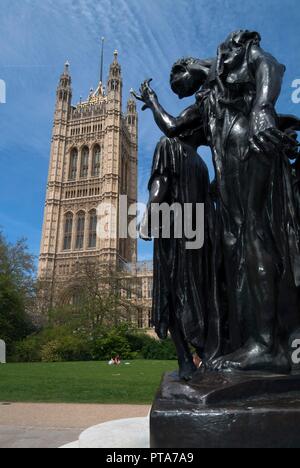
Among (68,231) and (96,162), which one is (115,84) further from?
(68,231)

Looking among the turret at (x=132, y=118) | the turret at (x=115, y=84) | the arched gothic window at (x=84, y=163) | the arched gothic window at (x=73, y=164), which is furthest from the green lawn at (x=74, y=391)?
the turret at (x=132, y=118)

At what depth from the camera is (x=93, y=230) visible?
64.2 meters

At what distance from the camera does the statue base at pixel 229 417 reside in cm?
186

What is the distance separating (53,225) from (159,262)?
2521 inches

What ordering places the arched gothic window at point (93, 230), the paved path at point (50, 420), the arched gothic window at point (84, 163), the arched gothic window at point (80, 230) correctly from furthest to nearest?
the arched gothic window at point (84, 163) → the arched gothic window at point (80, 230) → the arched gothic window at point (93, 230) → the paved path at point (50, 420)

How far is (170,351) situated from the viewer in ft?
101

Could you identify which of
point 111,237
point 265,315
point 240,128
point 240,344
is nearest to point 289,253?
point 265,315

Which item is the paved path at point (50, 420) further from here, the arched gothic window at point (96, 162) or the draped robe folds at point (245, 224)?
the arched gothic window at point (96, 162)

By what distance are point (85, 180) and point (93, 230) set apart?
345 inches

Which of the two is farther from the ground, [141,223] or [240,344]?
[141,223]

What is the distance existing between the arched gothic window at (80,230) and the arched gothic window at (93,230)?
1.39 meters

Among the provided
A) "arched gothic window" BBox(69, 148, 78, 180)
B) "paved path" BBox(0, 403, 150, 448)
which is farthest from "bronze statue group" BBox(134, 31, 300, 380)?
"arched gothic window" BBox(69, 148, 78, 180)

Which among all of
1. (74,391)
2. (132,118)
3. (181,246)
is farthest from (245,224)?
(132,118)

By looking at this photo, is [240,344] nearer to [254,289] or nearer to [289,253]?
[254,289]
